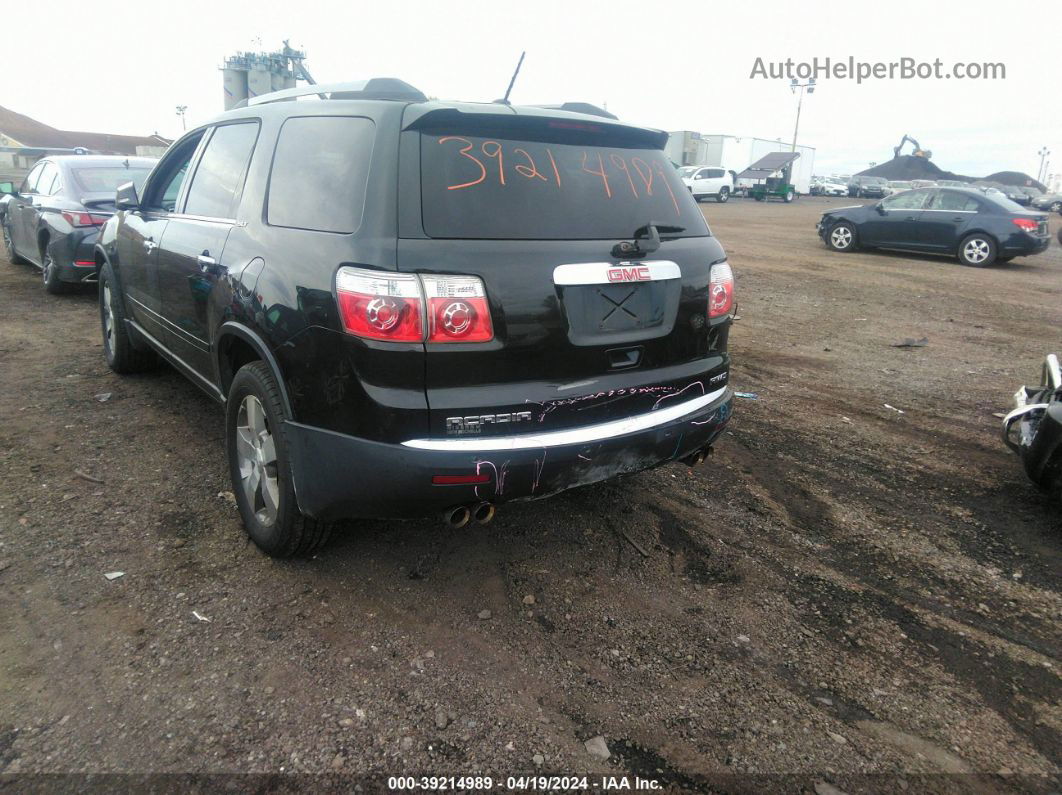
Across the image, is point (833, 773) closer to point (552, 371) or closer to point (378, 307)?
point (552, 371)

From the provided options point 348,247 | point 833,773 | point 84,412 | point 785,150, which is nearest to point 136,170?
point 84,412

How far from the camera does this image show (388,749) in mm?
2203

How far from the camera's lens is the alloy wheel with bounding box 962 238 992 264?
1461 centimetres

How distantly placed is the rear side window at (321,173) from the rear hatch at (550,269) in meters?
0.21

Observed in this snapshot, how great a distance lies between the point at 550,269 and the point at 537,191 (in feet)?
1.14

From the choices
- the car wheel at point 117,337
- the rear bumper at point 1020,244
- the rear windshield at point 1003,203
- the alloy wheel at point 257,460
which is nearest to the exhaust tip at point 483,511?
the alloy wheel at point 257,460

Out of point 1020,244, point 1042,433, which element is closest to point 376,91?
point 1042,433

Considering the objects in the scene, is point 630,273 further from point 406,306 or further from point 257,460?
point 257,460

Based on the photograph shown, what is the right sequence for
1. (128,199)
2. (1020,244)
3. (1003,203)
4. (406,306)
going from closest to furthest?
(406,306), (128,199), (1020,244), (1003,203)

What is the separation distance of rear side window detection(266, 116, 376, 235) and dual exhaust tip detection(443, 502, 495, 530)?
1.06 m

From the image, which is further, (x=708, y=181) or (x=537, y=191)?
(x=708, y=181)

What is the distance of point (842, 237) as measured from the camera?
54.0ft

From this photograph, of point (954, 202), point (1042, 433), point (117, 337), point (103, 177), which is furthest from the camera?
point (954, 202)

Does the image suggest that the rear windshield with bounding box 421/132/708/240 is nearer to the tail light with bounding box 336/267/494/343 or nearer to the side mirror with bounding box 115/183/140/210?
the tail light with bounding box 336/267/494/343
